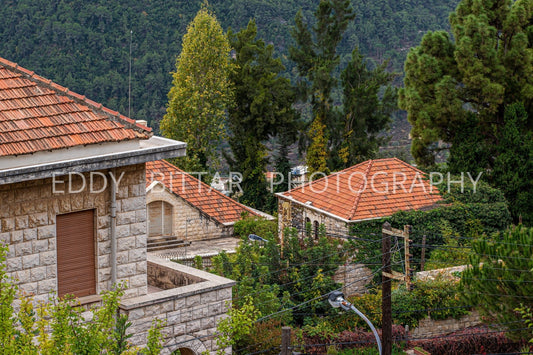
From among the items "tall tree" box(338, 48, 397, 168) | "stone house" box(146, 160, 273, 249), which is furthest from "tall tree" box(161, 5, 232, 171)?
"stone house" box(146, 160, 273, 249)

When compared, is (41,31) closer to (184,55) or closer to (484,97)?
(184,55)

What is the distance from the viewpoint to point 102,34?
6894 centimetres

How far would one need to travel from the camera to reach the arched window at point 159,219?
30.5 m

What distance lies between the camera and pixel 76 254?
12.0 m

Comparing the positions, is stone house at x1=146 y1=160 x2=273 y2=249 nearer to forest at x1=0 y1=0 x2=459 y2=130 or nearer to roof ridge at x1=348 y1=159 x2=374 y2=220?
roof ridge at x1=348 y1=159 x2=374 y2=220

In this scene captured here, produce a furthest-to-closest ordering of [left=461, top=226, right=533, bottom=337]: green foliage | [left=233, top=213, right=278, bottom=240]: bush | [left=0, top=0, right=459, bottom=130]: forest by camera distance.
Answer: [left=0, top=0, right=459, bottom=130]: forest, [left=233, top=213, right=278, bottom=240]: bush, [left=461, top=226, right=533, bottom=337]: green foliage

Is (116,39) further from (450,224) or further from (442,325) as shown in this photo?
(442,325)

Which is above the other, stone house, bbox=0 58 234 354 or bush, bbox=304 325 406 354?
stone house, bbox=0 58 234 354

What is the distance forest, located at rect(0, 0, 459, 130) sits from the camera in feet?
213

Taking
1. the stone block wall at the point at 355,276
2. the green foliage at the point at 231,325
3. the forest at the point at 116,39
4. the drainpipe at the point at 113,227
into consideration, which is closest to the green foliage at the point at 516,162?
the stone block wall at the point at 355,276

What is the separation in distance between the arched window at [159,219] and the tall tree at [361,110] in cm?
1679

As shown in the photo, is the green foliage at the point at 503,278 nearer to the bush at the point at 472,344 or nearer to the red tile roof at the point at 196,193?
the bush at the point at 472,344

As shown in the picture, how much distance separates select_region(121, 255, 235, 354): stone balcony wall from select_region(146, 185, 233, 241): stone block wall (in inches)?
674

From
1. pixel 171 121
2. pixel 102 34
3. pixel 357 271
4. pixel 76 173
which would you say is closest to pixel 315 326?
pixel 357 271
